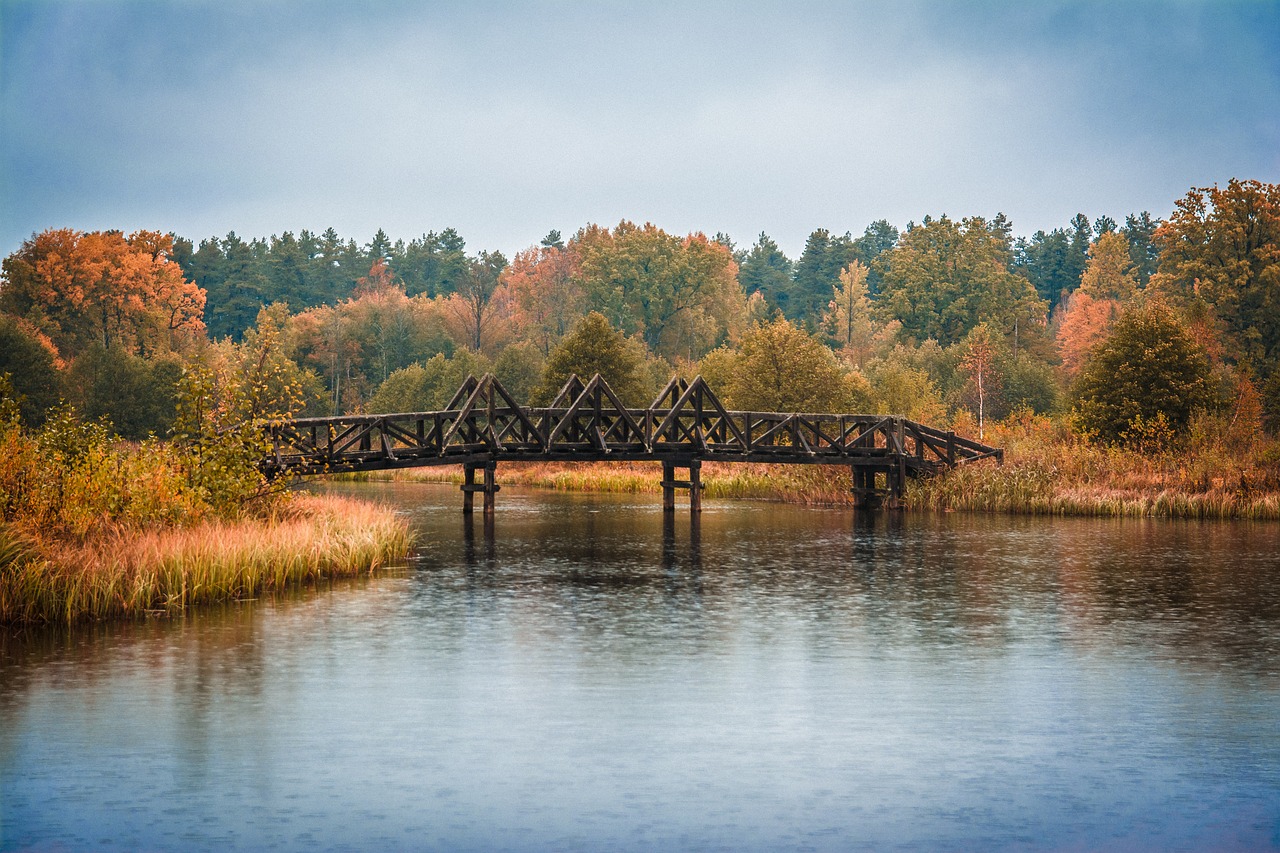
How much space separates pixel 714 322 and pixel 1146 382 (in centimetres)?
6574

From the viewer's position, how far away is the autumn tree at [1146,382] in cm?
4828

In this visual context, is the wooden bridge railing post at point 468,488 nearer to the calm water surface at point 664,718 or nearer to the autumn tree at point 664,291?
the calm water surface at point 664,718

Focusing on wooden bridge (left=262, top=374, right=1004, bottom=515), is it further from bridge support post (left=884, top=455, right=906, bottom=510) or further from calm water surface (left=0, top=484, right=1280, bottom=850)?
calm water surface (left=0, top=484, right=1280, bottom=850)

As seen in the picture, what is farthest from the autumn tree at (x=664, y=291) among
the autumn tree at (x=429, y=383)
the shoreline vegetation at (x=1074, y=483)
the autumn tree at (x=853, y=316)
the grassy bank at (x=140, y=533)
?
the grassy bank at (x=140, y=533)

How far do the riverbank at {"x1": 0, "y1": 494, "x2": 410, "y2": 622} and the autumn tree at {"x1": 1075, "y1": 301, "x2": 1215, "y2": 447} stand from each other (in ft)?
104

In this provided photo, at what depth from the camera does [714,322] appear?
113 metres

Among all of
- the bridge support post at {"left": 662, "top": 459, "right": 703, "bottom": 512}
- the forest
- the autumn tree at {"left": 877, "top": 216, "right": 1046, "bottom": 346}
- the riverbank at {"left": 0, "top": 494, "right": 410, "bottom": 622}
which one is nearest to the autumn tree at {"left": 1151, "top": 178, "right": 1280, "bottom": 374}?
the forest

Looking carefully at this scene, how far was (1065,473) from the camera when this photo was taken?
143 ft

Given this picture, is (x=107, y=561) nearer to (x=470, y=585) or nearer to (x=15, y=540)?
(x=15, y=540)

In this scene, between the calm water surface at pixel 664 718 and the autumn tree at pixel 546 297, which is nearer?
the calm water surface at pixel 664 718

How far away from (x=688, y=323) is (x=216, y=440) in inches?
3481

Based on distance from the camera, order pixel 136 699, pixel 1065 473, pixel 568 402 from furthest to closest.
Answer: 1. pixel 568 402
2. pixel 1065 473
3. pixel 136 699

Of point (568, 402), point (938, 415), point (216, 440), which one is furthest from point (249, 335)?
point (216, 440)

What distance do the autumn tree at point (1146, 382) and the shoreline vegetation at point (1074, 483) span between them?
1.24 meters
